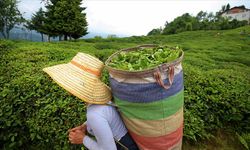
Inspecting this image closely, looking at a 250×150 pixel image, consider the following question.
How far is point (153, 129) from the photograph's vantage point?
1788mm

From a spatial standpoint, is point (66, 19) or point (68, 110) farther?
point (66, 19)

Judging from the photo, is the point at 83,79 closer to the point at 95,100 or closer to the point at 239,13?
the point at 95,100

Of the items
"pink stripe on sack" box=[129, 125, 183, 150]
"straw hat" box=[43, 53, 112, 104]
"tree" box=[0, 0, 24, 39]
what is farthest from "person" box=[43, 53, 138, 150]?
"tree" box=[0, 0, 24, 39]

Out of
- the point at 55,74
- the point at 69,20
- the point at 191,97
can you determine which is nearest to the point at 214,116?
the point at 191,97

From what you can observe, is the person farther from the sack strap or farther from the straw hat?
the sack strap

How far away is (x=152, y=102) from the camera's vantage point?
67.5 inches

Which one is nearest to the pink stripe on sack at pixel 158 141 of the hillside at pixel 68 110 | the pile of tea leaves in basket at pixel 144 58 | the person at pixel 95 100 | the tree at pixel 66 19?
the person at pixel 95 100

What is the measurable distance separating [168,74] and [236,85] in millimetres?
3206

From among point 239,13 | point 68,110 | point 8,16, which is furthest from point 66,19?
Answer: point 239,13

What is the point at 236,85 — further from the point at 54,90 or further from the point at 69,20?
the point at 69,20

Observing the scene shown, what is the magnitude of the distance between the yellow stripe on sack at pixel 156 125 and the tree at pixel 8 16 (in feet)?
121

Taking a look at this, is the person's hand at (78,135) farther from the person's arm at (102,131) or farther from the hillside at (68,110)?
the hillside at (68,110)

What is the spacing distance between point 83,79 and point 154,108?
1.74ft

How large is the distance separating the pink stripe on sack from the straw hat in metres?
0.36
